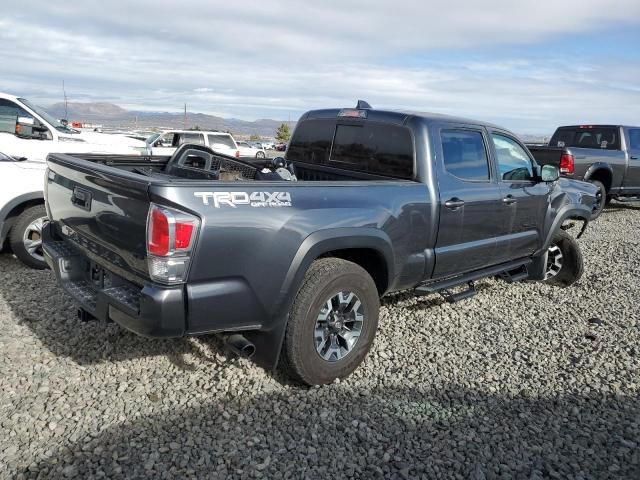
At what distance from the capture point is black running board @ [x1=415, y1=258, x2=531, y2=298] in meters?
4.22

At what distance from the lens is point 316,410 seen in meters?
3.22

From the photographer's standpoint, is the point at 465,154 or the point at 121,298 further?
the point at 465,154

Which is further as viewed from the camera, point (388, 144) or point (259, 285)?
point (388, 144)

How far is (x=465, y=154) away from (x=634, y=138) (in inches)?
360

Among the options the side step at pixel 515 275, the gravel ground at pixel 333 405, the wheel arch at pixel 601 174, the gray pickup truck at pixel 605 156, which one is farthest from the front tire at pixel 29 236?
the wheel arch at pixel 601 174

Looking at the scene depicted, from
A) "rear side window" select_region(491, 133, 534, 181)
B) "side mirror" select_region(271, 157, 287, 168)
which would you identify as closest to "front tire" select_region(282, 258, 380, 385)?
"side mirror" select_region(271, 157, 287, 168)

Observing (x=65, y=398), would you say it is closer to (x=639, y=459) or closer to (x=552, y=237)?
(x=639, y=459)

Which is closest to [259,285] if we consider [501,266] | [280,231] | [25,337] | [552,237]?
[280,231]

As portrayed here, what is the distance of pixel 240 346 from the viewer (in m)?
3.02

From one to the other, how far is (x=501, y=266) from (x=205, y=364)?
9.63ft

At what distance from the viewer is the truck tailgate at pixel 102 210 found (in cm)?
274

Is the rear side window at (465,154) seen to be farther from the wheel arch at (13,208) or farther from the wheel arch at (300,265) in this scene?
the wheel arch at (13,208)

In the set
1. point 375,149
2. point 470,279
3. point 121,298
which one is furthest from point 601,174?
point 121,298

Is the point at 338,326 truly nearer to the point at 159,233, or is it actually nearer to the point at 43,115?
the point at 159,233
